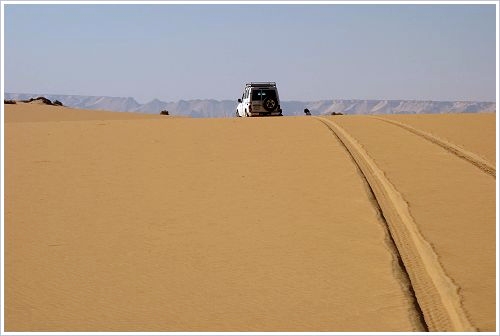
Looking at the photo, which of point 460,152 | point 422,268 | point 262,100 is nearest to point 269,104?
point 262,100

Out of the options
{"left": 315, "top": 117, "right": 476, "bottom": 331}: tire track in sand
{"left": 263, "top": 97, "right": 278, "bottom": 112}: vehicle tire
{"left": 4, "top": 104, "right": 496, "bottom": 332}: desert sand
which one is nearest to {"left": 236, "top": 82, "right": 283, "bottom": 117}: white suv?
{"left": 263, "top": 97, "right": 278, "bottom": 112}: vehicle tire

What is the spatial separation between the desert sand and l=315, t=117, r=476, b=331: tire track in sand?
0.02 m

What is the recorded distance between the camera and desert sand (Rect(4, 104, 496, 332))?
20.9 feet

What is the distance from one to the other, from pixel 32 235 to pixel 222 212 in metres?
2.34

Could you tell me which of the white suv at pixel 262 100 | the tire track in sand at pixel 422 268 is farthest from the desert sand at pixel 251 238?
the white suv at pixel 262 100

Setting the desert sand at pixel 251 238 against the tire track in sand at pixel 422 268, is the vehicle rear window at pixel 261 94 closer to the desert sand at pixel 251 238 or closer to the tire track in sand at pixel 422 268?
the desert sand at pixel 251 238

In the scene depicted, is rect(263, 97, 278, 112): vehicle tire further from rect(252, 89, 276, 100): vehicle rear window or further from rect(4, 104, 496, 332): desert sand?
rect(4, 104, 496, 332): desert sand

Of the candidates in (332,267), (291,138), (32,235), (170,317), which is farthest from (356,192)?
(291,138)

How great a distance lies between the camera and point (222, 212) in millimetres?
9938

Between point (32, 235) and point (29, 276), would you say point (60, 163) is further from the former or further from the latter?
point (29, 276)

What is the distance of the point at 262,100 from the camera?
2988cm

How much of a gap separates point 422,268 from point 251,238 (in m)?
2.03

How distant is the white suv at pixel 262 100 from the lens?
29.8m

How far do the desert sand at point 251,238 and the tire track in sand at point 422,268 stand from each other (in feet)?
0.07
